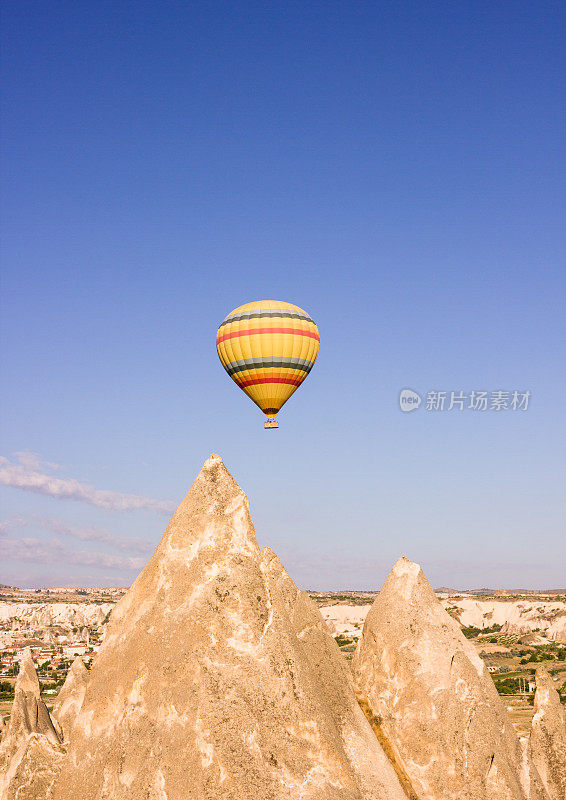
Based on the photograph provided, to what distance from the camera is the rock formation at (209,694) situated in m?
9.16

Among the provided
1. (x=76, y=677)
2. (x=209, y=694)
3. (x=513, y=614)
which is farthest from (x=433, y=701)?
(x=513, y=614)

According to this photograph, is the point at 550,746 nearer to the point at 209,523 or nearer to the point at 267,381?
the point at 209,523

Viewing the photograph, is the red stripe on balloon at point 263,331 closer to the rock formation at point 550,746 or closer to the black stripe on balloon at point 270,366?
the black stripe on balloon at point 270,366

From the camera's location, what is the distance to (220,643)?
9.73 meters

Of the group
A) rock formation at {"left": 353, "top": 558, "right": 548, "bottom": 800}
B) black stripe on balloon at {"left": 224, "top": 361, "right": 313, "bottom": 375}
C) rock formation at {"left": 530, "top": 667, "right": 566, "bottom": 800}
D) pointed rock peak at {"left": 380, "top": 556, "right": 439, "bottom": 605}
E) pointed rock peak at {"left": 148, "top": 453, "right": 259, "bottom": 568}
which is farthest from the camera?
black stripe on balloon at {"left": 224, "top": 361, "right": 313, "bottom": 375}

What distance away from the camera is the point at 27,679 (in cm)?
1572

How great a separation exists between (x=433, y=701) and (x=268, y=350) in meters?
27.9

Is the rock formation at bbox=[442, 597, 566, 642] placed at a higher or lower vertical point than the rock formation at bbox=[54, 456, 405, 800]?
higher

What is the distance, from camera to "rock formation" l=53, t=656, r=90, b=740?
555 inches

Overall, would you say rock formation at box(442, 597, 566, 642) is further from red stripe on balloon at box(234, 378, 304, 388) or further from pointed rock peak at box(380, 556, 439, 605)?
pointed rock peak at box(380, 556, 439, 605)

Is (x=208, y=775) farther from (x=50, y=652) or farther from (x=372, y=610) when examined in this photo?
(x=50, y=652)

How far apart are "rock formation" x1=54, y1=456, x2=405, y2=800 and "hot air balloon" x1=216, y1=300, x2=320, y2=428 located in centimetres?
2866

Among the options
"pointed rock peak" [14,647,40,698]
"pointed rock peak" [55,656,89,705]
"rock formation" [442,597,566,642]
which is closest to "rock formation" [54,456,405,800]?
"pointed rock peak" [55,656,89,705]

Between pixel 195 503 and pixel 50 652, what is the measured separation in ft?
541
